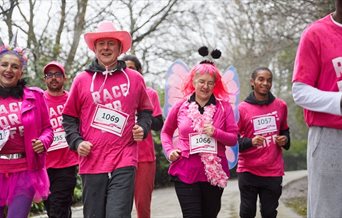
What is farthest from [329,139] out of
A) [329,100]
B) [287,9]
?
[287,9]

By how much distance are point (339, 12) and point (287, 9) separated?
29.7 ft

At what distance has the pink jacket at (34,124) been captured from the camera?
5043mm

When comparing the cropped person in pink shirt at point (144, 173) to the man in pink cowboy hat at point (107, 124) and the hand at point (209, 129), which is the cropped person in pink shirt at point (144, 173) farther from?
the man in pink cowboy hat at point (107, 124)

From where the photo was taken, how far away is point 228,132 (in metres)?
5.42

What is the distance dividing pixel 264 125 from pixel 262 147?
0.27 metres

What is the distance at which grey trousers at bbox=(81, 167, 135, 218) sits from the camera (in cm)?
450

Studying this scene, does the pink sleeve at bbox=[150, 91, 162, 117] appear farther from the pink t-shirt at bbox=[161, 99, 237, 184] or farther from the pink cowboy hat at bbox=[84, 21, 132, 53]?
the pink cowboy hat at bbox=[84, 21, 132, 53]

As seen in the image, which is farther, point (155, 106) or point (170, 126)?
point (155, 106)

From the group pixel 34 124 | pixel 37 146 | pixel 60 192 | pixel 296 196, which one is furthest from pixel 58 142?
pixel 296 196

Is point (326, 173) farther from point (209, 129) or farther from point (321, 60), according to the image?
point (209, 129)

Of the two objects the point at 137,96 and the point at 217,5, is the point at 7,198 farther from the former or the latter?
the point at 217,5

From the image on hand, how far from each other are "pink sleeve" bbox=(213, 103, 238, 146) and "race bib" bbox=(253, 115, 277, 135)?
3.87 ft

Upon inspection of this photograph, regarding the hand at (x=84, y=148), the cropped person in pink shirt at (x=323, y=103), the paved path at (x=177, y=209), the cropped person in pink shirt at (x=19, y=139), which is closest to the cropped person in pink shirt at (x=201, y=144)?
the hand at (x=84, y=148)

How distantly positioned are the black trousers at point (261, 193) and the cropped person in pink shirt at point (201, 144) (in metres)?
1.27
